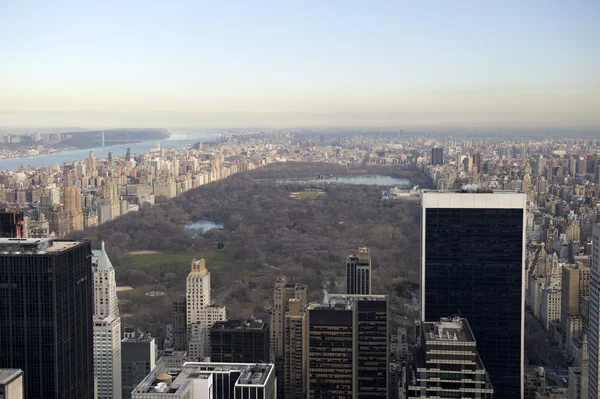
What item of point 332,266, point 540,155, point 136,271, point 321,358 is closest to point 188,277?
point 136,271

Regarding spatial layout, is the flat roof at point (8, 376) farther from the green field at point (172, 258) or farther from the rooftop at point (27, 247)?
the green field at point (172, 258)

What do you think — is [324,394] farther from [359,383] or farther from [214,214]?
[214,214]

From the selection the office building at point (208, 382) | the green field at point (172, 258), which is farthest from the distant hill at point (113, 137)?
the office building at point (208, 382)

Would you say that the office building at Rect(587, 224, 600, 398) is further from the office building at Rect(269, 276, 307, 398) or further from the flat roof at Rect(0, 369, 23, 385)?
the flat roof at Rect(0, 369, 23, 385)

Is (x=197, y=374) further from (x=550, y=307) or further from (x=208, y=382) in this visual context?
(x=550, y=307)

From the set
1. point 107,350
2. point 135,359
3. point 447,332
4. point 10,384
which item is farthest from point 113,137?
point 447,332

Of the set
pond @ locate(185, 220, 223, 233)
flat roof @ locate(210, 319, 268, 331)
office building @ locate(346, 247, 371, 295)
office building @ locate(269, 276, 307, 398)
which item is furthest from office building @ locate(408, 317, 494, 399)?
pond @ locate(185, 220, 223, 233)
